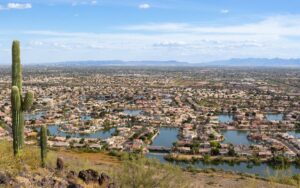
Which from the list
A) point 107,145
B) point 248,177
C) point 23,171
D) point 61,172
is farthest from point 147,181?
point 107,145

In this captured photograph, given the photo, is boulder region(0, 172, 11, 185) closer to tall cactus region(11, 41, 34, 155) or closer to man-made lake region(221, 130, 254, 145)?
tall cactus region(11, 41, 34, 155)

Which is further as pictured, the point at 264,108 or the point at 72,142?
the point at 264,108

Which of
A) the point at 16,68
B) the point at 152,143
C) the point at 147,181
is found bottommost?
the point at 152,143

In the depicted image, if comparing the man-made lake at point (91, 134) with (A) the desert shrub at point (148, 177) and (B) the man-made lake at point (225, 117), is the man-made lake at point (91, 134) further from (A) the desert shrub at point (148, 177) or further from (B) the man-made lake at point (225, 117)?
(A) the desert shrub at point (148, 177)

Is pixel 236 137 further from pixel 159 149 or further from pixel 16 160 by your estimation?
pixel 16 160

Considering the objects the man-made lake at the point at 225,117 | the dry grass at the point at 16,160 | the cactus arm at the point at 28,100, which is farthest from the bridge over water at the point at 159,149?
the cactus arm at the point at 28,100

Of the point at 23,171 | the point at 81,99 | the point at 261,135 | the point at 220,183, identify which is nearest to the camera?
the point at 23,171

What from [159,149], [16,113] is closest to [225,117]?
[159,149]

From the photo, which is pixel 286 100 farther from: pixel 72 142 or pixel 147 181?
pixel 147 181
